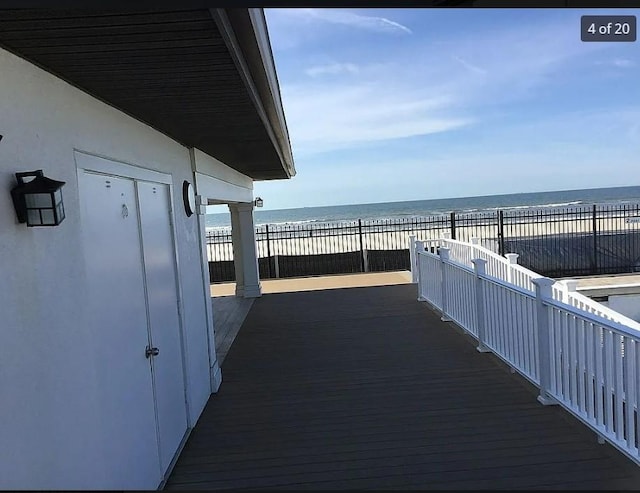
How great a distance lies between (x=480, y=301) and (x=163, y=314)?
3808 mm

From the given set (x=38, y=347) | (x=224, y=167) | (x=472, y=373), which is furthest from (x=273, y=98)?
(x=224, y=167)

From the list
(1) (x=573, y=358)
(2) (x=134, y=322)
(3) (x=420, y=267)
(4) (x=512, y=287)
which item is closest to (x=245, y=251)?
(3) (x=420, y=267)

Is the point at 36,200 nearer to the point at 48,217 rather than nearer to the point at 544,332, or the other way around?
the point at 48,217

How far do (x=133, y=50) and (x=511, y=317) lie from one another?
4.44 meters

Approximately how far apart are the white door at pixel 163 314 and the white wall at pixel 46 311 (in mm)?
856

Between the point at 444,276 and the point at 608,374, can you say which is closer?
the point at 608,374

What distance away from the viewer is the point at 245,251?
38.3ft

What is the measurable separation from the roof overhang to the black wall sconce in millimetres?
532

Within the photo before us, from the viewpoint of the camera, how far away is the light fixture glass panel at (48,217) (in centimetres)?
202

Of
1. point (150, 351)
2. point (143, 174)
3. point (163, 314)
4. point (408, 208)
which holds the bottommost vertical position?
point (150, 351)

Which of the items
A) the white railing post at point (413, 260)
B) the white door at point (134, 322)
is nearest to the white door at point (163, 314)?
the white door at point (134, 322)

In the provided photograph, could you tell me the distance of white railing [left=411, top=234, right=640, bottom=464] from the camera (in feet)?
11.0

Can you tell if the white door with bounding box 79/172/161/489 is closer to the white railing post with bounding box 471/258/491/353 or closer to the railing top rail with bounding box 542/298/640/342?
the railing top rail with bounding box 542/298/640/342

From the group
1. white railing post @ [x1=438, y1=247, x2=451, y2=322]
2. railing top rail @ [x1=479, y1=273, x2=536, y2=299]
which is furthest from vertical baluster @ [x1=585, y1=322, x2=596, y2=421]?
white railing post @ [x1=438, y1=247, x2=451, y2=322]
